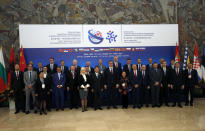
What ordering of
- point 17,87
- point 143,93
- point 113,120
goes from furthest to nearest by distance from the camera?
point 143,93, point 17,87, point 113,120

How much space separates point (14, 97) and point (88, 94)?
2.68 m

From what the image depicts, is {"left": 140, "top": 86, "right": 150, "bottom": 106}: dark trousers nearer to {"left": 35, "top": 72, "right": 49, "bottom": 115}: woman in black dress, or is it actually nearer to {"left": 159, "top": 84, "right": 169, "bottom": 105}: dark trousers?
{"left": 159, "top": 84, "right": 169, "bottom": 105}: dark trousers

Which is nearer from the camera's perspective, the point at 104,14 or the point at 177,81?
the point at 177,81

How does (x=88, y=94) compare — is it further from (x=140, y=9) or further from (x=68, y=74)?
(x=140, y=9)

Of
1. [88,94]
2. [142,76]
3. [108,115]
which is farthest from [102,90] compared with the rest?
[142,76]

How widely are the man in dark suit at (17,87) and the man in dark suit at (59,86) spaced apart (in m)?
1.18

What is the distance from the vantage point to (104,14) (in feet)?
25.3

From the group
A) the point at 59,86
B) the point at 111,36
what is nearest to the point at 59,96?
the point at 59,86

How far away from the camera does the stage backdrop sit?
23.5ft

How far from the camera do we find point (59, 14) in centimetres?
746

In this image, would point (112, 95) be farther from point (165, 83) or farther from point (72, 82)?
point (165, 83)

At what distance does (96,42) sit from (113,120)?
11.5 ft

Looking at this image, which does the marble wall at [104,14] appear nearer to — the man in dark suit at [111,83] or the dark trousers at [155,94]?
the man in dark suit at [111,83]

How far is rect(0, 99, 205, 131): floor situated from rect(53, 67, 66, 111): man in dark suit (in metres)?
0.36
